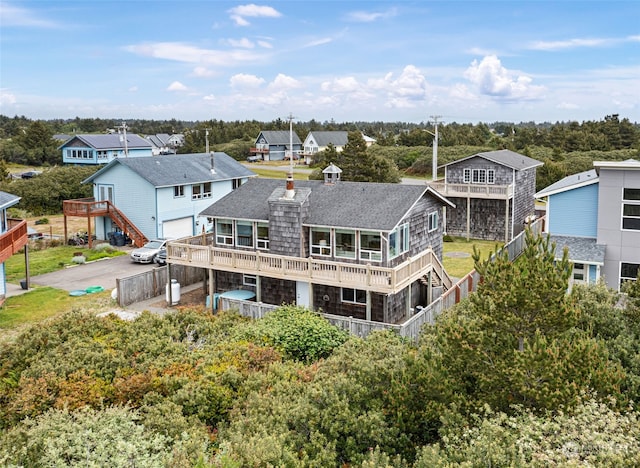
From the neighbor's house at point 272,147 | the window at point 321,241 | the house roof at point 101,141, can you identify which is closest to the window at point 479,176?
the window at point 321,241

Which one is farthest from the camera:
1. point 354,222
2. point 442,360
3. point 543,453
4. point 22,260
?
point 22,260

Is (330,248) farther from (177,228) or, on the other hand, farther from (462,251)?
(177,228)

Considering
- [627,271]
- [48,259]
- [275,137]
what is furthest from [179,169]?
[275,137]

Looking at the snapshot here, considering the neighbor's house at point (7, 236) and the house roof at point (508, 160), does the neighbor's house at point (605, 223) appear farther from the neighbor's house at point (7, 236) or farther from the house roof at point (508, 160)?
the neighbor's house at point (7, 236)

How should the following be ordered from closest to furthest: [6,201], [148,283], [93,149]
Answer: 1. [6,201]
2. [148,283]
3. [93,149]

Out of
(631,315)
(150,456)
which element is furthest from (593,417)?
(150,456)

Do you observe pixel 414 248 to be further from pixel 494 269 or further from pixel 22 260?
pixel 22 260
